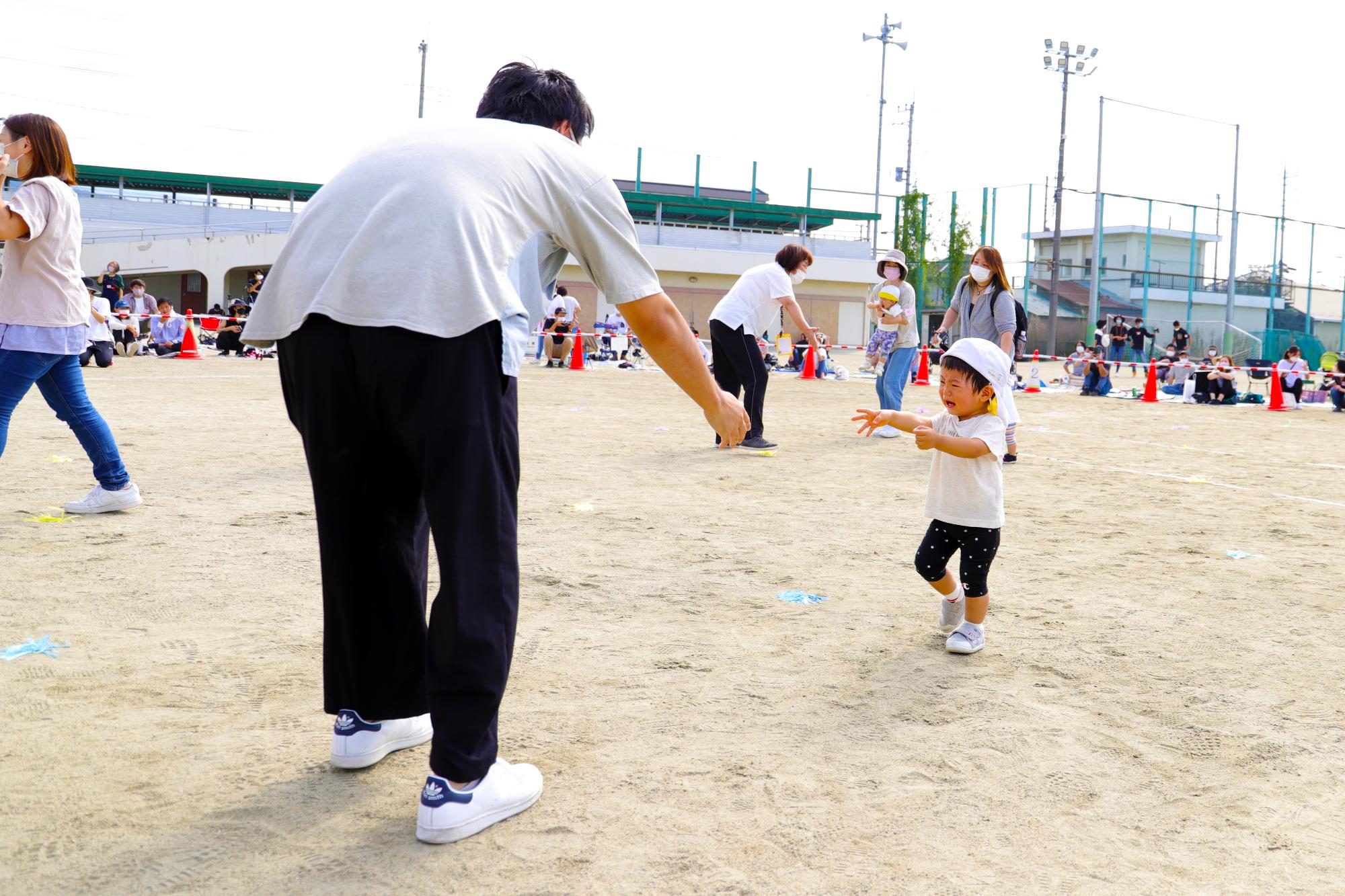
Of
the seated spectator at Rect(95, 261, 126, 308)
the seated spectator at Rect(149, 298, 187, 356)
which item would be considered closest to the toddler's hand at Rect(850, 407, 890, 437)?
the seated spectator at Rect(149, 298, 187, 356)

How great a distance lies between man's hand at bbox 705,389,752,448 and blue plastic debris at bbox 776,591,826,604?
5.81 ft

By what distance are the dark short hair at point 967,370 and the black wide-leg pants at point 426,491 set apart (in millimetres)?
1867

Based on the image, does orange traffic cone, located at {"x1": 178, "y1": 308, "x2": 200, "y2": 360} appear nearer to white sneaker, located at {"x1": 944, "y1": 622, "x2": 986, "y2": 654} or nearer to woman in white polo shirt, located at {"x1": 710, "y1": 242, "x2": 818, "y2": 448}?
woman in white polo shirt, located at {"x1": 710, "y1": 242, "x2": 818, "y2": 448}

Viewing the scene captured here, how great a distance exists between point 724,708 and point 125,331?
1986cm

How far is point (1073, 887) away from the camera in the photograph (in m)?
2.14

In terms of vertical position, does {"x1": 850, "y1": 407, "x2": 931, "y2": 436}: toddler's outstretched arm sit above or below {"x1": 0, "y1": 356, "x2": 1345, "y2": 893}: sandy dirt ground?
above

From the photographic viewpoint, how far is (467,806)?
2.30 metres

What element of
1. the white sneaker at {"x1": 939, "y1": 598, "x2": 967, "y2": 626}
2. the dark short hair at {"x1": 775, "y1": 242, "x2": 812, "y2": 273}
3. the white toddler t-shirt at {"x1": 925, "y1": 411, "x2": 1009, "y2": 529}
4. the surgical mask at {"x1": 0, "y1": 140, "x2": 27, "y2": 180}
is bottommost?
the white sneaker at {"x1": 939, "y1": 598, "x2": 967, "y2": 626}

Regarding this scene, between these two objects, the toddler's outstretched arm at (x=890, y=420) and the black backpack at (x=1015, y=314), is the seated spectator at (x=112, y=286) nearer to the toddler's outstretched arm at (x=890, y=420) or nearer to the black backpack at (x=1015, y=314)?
the black backpack at (x=1015, y=314)

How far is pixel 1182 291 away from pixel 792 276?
133ft

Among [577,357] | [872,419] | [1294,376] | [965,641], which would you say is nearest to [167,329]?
[577,357]

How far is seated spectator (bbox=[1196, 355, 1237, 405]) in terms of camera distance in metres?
18.5

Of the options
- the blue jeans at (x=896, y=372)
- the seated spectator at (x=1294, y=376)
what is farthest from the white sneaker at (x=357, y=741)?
the seated spectator at (x=1294, y=376)

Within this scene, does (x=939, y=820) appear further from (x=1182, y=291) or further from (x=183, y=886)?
(x=1182, y=291)
